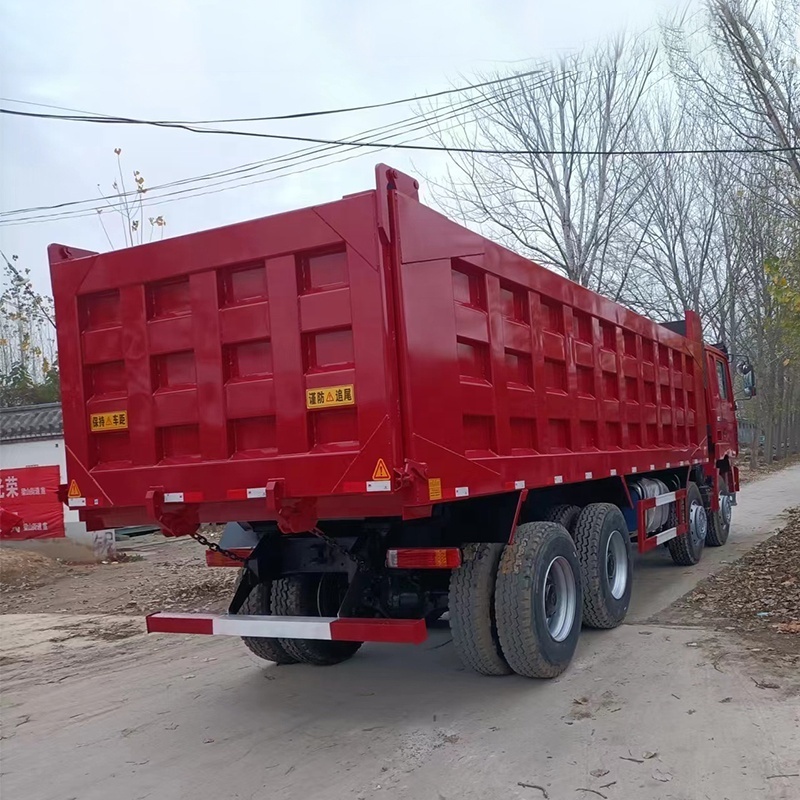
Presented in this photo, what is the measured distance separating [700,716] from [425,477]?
217cm

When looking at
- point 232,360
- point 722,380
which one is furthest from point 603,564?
point 722,380

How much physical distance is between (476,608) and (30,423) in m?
15.1

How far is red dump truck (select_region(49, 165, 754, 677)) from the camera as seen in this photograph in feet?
14.4

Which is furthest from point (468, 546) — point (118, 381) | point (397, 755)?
point (118, 381)

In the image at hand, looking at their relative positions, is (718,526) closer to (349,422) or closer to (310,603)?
(310,603)

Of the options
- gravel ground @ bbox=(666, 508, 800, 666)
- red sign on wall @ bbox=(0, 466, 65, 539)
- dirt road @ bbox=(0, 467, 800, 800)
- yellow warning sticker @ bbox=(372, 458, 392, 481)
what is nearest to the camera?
dirt road @ bbox=(0, 467, 800, 800)

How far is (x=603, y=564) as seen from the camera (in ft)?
21.6

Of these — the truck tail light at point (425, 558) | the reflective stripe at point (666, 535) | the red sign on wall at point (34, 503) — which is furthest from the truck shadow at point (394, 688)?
the red sign on wall at point (34, 503)

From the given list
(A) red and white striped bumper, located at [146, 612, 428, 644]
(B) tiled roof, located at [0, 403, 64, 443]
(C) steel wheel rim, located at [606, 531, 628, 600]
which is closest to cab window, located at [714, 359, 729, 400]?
(C) steel wheel rim, located at [606, 531, 628, 600]

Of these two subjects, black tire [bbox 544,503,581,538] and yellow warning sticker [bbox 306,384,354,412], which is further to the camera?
black tire [bbox 544,503,581,538]

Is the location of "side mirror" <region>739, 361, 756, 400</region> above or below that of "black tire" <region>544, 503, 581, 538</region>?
above

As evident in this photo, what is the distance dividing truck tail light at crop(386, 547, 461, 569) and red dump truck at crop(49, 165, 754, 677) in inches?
0.5

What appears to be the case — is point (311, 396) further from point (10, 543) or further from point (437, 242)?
point (10, 543)

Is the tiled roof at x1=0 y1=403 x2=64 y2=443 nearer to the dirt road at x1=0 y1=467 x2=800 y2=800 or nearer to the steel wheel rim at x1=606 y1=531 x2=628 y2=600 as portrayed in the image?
the dirt road at x1=0 y1=467 x2=800 y2=800
